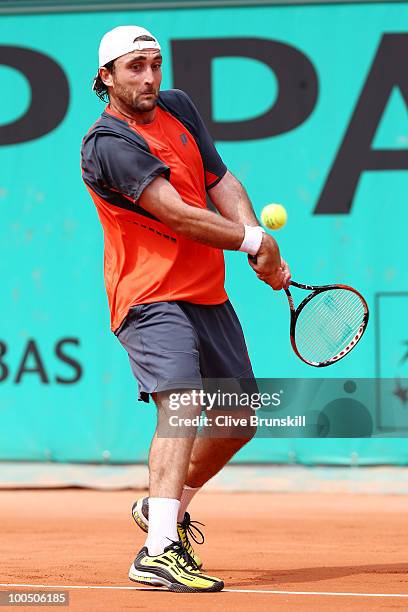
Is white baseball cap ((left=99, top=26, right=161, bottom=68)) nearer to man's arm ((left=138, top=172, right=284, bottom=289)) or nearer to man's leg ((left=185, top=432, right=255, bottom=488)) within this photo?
man's arm ((left=138, top=172, right=284, bottom=289))

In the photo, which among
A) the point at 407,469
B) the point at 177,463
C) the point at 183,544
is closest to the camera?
the point at 177,463

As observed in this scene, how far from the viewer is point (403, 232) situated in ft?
26.5

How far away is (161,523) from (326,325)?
105 cm

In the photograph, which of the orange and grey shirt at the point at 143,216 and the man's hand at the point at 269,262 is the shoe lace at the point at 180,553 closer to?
the orange and grey shirt at the point at 143,216

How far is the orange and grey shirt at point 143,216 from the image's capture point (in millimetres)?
4301

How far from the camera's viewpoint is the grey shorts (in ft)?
14.0

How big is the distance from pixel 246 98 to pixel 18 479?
2.94 m

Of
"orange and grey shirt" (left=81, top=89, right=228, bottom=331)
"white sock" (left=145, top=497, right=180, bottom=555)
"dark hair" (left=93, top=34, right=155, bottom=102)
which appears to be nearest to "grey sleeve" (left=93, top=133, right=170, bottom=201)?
"orange and grey shirt" (left=81, top=89, right=228, bottom=331)

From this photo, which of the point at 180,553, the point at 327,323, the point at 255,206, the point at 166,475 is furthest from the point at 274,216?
the point at 255,206

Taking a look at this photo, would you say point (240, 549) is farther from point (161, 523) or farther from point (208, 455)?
point (161, 523)

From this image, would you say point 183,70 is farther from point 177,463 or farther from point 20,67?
point 177,463

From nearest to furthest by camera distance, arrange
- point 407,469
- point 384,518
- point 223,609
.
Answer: point 223,609 < point 384,518 < point 407,469

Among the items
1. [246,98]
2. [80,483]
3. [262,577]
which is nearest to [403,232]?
[246,98]

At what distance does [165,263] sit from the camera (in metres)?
4.41
